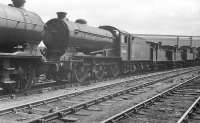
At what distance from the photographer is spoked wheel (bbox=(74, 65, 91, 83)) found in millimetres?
15800

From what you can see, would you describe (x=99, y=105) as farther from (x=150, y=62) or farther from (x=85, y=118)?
(x=150, y=62)

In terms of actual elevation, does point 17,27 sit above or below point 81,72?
above

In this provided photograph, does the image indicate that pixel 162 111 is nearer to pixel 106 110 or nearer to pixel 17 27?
pixel 106 110

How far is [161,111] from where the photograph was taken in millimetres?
8398

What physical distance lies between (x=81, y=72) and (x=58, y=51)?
2122 millimetres

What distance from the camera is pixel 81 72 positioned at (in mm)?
16219

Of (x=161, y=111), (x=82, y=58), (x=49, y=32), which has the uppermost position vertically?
(x=49, y=32)

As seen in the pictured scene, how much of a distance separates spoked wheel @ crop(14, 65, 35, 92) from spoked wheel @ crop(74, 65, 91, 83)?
11.8ft

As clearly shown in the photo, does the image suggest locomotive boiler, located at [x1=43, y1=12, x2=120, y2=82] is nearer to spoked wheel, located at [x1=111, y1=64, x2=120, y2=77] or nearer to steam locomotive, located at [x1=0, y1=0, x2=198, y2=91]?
steam locomotive, located at [x1=0, y1=0, x2=198, y2=91]

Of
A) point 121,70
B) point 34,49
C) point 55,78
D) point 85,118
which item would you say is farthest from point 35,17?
point 121,70

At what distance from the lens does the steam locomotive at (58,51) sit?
434 inches

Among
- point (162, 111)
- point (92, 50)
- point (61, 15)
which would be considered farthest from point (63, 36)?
point (162, 111)

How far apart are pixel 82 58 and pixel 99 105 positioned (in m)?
6.95

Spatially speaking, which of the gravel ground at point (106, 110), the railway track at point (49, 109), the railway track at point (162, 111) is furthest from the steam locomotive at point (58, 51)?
the railway track at point (162, 111)
